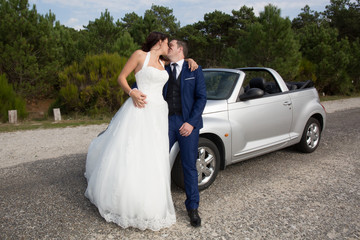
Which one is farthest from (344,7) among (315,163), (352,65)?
(315,163)

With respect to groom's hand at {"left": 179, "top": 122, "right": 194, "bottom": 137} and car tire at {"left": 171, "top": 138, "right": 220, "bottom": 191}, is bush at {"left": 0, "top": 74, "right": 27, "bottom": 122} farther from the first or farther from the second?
groom's hand at {"left": 179, "top": 122, "right": 194, "bottom": 137}

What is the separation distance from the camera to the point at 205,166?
4223 millimetres

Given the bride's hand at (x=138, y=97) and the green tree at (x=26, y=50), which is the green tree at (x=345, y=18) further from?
the bride's hand at (x=138, y=97)

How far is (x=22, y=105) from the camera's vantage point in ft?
36.0

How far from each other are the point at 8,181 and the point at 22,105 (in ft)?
22.9

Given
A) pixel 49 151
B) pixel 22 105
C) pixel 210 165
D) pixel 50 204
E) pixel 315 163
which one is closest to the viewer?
pixel 50 204

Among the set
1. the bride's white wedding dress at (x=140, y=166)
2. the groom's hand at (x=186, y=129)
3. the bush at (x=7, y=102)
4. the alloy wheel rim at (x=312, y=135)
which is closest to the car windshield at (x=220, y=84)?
the groom's hand at (x=186, y=129)

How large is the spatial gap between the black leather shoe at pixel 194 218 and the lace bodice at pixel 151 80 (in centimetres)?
123

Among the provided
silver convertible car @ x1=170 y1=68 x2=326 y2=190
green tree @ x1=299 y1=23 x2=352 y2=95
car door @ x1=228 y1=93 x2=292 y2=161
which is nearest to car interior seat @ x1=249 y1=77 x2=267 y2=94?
silver convertible car @ x1=170 y1=68 x2=326 y2=190

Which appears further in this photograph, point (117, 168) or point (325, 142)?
point (325, 142)

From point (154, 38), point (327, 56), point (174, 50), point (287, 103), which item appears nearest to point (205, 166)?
point (174, 50)

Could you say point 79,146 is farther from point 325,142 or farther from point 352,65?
point 352,65

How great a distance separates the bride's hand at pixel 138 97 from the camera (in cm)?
329

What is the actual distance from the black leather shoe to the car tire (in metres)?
0.66
